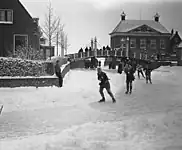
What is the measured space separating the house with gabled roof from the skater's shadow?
6110mm

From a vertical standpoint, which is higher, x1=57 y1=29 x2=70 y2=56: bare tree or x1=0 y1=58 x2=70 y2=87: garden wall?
x1=57 y1=29 x2=70 y2=56: bare tree

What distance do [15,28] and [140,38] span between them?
916 cm

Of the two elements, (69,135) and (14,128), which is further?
(14,128)

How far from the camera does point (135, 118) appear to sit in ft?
18.6

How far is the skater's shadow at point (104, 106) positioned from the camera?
22.8ft

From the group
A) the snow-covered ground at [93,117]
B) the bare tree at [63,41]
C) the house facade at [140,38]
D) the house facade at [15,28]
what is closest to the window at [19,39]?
the house facade at [15,28]

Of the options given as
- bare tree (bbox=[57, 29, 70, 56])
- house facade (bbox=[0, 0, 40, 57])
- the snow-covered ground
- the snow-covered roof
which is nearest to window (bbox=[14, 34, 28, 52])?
house facade (bbox=[0, 0, 40, 57])

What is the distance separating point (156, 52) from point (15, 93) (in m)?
4.67

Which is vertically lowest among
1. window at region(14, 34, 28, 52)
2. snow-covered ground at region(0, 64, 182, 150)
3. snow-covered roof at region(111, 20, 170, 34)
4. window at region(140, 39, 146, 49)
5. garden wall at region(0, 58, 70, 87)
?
snow-covered ground at region(0, 64, 182, 150)

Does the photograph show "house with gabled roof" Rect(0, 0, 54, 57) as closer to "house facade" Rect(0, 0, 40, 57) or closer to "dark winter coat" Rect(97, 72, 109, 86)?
"house facade" Rect(0, 0, 40, 57)

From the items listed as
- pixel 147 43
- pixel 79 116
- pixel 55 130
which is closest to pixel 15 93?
pixel 79 116

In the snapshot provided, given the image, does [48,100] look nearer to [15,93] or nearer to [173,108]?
[15,93]

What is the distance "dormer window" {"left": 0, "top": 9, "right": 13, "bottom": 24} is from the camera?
1319 cm

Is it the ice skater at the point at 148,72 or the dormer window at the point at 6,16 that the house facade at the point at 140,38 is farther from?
the dormer window at the point at 6,16
